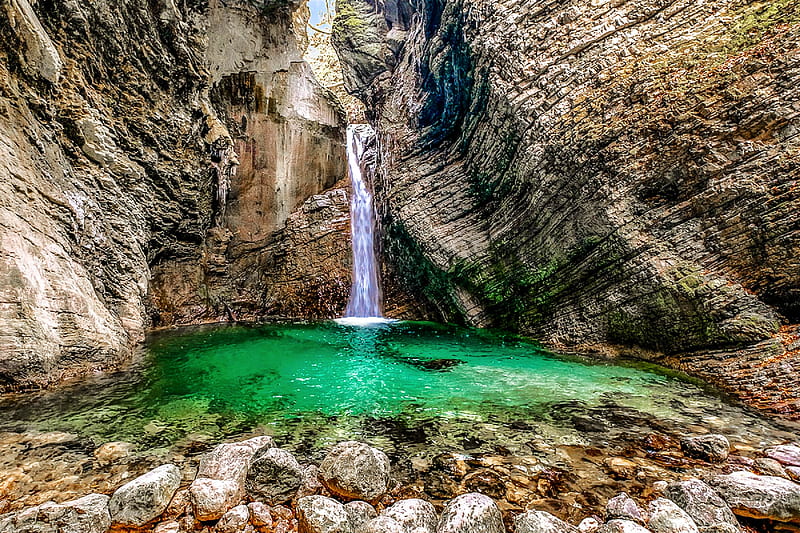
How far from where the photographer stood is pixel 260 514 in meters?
2.29

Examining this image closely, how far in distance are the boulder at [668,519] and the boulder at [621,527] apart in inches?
4.1

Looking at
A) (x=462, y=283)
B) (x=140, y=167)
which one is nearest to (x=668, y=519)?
(x=462, y=283)

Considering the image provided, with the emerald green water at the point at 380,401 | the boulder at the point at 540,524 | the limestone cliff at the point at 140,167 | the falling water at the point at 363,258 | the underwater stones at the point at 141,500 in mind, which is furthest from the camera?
the falling water at the point at 363,258

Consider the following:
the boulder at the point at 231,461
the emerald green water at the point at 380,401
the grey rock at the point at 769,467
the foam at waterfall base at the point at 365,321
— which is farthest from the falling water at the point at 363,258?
the grey rock at the point at 769,467

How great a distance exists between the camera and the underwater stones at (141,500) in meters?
2.19

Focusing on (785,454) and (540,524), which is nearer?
(540,524)

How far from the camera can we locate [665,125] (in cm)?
617

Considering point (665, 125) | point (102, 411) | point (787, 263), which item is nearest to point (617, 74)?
point (665, 125)

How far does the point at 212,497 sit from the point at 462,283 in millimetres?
8609

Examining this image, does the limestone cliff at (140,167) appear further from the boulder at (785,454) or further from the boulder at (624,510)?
the boulder at (785,454)

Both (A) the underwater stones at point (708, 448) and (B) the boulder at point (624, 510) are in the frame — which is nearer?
(B) the boulder at point (624, 510)

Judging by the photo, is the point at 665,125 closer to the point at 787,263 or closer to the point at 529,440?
the point at 787,263

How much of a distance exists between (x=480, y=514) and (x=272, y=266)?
1369 centimetres

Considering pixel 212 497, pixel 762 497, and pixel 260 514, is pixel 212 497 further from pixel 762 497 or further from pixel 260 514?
pixel 762 497
